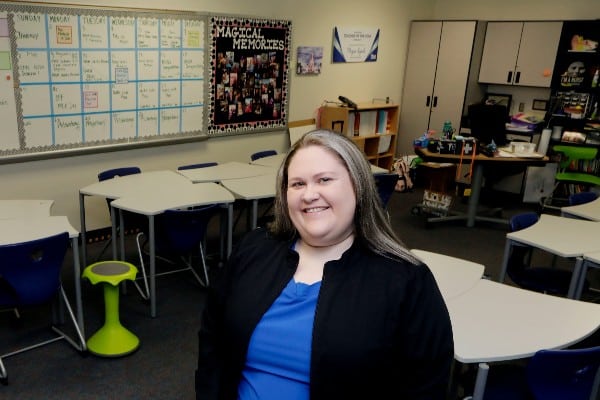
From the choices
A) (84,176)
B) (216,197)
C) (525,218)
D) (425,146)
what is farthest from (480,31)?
(84,176)

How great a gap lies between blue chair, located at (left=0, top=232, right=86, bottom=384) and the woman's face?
1846 mm

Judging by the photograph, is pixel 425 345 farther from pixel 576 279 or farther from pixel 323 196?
pixel 576 279

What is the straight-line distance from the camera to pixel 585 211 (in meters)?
3.87

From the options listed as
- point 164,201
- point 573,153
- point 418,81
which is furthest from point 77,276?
point 418,81

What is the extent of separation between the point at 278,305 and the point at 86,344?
2179mm

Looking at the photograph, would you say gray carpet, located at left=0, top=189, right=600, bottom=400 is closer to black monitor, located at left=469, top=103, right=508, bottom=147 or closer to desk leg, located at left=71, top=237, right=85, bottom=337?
desk leg, located at left=71, top=237, right=85, bottom=337

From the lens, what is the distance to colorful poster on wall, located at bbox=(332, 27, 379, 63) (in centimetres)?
644

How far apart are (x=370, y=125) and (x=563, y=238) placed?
385cm

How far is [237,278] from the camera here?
146 centimetres

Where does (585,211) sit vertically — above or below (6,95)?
below

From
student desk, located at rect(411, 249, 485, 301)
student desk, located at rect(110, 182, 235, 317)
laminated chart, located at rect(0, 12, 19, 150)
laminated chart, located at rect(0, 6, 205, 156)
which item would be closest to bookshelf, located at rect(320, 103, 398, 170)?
laminated chart, located at rect(0, 6, 205, 156)

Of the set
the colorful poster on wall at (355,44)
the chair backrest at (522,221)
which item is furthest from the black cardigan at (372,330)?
the colorful poster on wall at (355,44)

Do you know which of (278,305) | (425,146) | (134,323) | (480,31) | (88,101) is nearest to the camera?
(278,305)

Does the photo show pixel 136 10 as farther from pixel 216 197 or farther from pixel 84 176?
pixel 216 197
